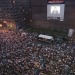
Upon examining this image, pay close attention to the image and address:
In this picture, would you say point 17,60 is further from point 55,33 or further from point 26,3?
point 26,3

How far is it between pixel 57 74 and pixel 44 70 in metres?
1.71

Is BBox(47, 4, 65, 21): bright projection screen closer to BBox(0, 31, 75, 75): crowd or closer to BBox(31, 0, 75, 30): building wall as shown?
BBox(31, 0, 75, 30): building wall

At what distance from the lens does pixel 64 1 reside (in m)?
50.0

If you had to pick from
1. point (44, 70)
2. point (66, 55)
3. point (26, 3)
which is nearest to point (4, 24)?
point (26, 3)

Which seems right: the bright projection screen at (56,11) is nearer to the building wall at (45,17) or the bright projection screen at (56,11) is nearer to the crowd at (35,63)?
the building wall at (45,17)

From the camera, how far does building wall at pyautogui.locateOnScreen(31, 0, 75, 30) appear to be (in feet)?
166

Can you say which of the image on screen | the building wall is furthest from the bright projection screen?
the building wall

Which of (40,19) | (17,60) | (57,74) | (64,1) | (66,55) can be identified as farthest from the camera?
(40,19)

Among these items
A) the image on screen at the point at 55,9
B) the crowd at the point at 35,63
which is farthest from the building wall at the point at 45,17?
the crowd at the point at 35,63

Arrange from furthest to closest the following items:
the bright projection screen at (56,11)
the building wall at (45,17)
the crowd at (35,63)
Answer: the building wall at (45,17), the bright projection screen at (56,11), the crowd at (35,63)

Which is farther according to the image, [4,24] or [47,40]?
[4,24]

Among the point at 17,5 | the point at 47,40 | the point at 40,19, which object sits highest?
the point at 17,5

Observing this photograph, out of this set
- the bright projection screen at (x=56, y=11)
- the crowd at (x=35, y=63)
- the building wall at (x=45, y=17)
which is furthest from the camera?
the building wall at (x=45, y=17)

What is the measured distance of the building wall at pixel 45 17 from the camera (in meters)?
50.5
